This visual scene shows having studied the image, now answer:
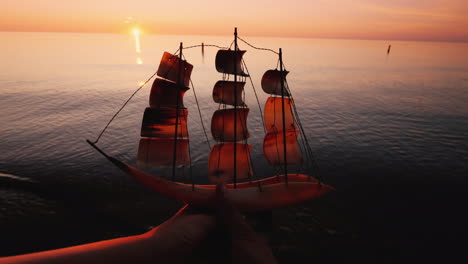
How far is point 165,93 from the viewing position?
50.8ft

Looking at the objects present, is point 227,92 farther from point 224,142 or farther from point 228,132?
point 224,142

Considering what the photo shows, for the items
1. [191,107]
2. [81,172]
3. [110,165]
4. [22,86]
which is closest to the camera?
[81,172]

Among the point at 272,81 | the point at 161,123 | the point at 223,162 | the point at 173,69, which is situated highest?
the point at 173,69

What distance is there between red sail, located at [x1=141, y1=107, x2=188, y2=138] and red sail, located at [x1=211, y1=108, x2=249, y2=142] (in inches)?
78.8

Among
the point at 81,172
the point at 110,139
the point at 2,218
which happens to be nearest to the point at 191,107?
the point at 110,139

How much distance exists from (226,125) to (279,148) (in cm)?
426

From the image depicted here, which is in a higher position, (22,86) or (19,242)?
(22,86)

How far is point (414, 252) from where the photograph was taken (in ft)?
44.5

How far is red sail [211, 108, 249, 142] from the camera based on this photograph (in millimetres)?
16422

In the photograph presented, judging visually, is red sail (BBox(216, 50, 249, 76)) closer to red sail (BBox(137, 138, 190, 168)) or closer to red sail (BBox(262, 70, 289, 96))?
red sail (BBox(262, 70, 289, 96))

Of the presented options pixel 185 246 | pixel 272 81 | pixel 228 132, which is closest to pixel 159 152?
pixel 228 132

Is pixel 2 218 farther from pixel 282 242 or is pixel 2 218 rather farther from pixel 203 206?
pixel 282 242

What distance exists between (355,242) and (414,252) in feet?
9.91

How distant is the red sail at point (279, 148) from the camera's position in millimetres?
17562
